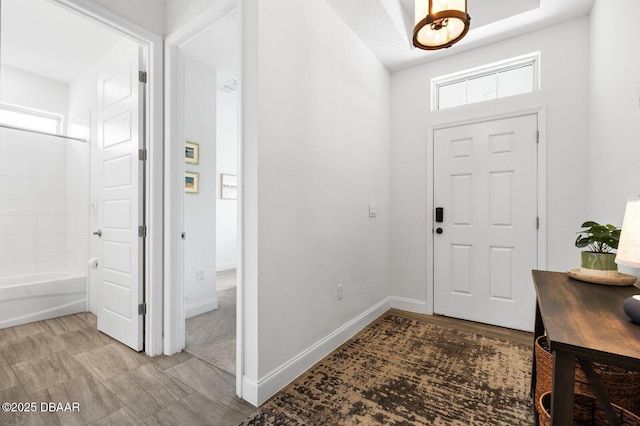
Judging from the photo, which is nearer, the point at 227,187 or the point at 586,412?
the point at 586,412

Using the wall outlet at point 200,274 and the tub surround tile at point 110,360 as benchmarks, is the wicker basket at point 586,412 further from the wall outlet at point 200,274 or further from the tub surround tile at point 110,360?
the wall outlet at point 200,274

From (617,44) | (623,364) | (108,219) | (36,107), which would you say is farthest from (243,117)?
(36,107)

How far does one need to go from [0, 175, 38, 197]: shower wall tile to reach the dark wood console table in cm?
496

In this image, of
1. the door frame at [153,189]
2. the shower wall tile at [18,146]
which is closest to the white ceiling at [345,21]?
the door frame at [153,189]

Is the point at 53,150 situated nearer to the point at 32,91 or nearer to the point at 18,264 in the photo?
the point at 32,91

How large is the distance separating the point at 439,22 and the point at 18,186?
463 centimetres

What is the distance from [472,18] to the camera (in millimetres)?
2594

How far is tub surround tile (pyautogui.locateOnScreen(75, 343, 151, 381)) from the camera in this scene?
1.95 m

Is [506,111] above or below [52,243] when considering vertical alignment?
above

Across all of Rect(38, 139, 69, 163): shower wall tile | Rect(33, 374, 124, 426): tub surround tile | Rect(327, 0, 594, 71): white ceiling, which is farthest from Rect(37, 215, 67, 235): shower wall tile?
Rect(327, 0, 594, 71): white ceiling

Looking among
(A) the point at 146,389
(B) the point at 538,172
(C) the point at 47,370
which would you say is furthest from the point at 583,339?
(C) the point at 47,370

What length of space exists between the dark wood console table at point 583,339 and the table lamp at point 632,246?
46mm

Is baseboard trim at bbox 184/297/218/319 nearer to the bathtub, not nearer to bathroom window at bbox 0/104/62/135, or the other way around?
the bathtub

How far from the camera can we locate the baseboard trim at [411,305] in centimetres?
312
